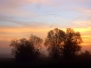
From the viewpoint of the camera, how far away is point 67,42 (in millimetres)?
79875

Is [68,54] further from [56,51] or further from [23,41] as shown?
[23,41]

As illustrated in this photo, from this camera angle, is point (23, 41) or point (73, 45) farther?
point (23, 41)

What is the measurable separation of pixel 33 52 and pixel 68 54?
1241cm

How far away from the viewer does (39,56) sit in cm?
8119

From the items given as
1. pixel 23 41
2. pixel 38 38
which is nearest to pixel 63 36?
pixel 38 38

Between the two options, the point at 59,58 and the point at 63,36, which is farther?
the point at 63,36

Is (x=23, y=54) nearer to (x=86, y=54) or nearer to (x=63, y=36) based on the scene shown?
(x=63, y=36)

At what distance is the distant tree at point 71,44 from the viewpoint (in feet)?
252

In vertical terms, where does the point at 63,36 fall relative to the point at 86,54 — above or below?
above

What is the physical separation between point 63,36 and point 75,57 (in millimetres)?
9492

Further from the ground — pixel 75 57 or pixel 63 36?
pixel 63 36

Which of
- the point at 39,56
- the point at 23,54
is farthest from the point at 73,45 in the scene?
the point at 23,54

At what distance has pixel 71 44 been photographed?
78750 millimetres

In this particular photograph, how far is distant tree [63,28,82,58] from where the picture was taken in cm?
7681
